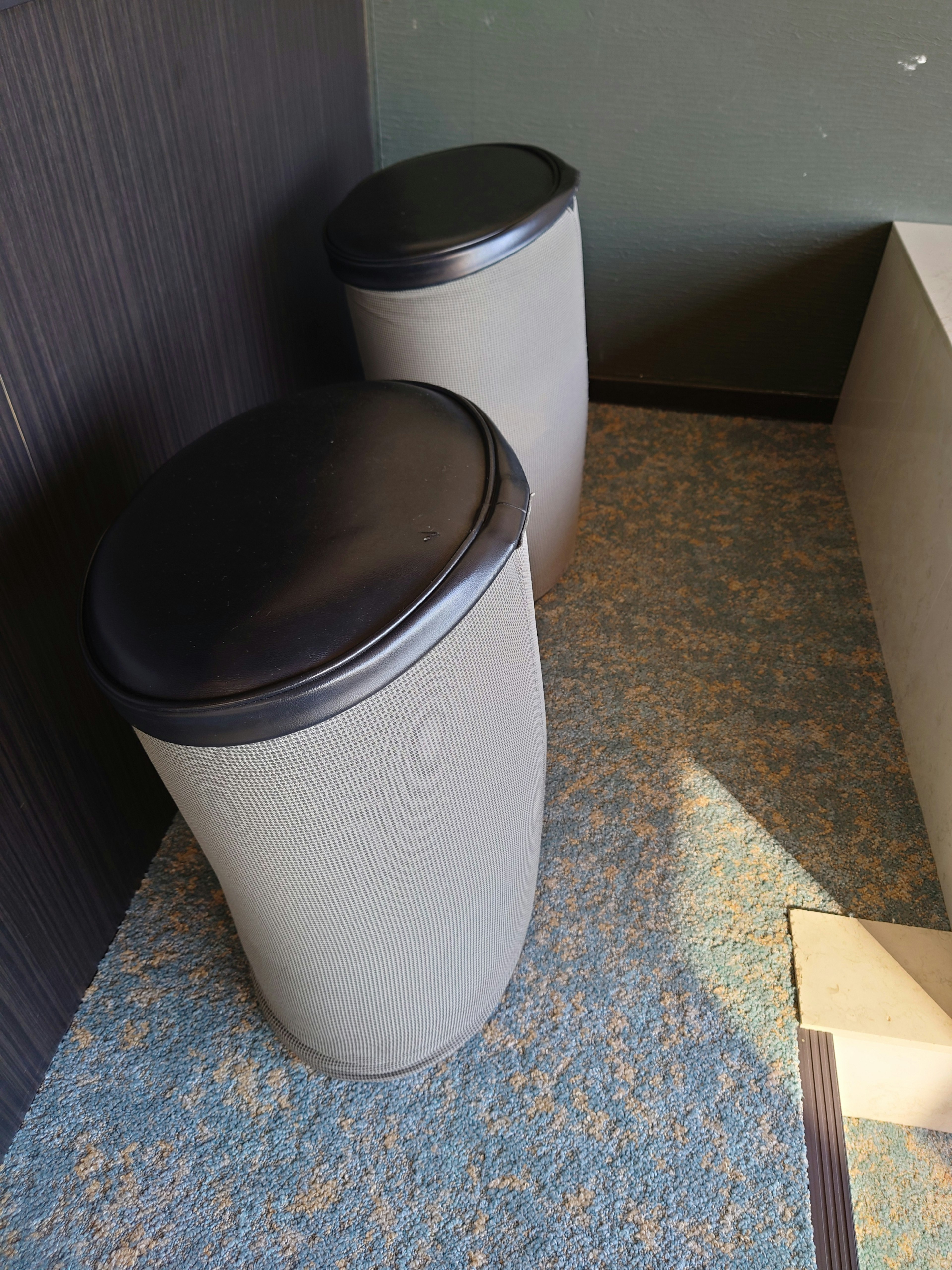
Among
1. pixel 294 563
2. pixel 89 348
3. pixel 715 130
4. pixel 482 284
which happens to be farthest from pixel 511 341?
pixel 715 130

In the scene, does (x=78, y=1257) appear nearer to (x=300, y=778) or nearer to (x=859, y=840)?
(x=300, y=778)

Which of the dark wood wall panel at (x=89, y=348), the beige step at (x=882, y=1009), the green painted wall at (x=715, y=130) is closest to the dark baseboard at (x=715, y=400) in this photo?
the green painted wall at (x=715, y=130)

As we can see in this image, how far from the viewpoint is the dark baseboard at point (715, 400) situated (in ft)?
6.48

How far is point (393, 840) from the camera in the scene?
77cm

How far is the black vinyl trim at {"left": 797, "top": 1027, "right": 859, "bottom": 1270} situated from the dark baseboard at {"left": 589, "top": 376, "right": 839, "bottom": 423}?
1348 millimetres

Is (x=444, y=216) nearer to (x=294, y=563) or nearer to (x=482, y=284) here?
(x=482, y=284)

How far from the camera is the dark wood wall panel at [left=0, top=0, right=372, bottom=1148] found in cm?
88

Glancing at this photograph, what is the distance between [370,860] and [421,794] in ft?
0.24

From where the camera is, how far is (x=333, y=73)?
1.57m

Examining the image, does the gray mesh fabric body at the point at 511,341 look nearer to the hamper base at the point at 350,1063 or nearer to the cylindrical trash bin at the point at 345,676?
the cylindrical trash bin at the point at 345,676

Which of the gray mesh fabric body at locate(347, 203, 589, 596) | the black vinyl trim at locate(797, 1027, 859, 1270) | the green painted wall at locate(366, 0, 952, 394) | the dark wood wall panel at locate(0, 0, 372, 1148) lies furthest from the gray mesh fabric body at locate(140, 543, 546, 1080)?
the green painted wall at locate(366, 0, 952, 394)

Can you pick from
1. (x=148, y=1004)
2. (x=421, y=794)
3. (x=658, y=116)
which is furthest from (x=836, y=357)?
(x=148, y=1004)

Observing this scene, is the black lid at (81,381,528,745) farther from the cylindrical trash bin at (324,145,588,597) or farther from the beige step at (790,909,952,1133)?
the beige step at (790,909,952,1133)

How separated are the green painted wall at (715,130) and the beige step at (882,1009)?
1.24 metres
